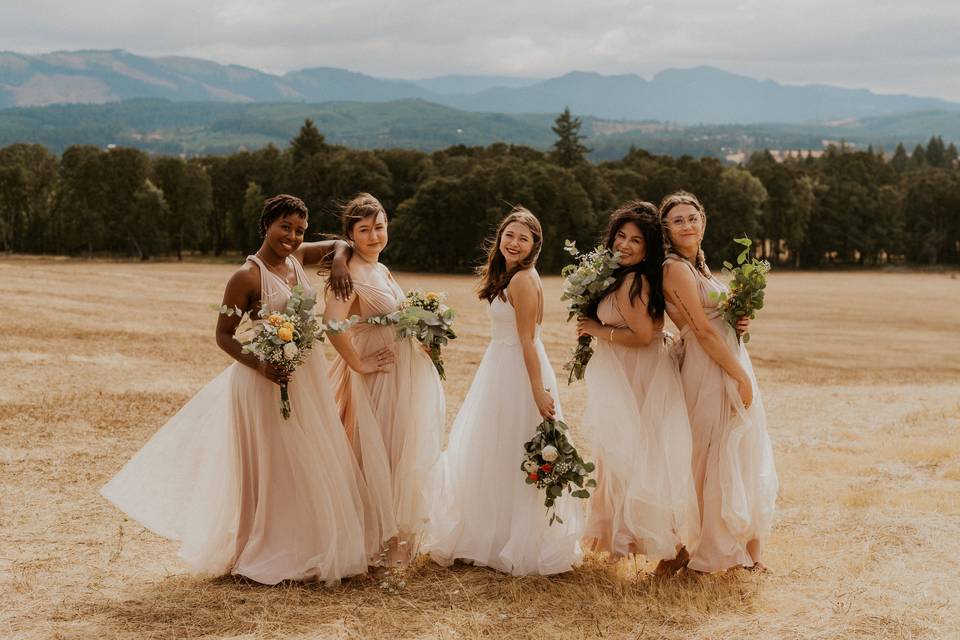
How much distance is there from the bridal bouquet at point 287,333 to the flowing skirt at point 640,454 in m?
2.41

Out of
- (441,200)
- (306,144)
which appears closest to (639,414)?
(441,200)

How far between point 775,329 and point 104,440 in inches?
1284

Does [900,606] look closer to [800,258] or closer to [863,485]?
[863,485]

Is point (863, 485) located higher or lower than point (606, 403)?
lower

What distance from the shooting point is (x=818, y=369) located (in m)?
26.5

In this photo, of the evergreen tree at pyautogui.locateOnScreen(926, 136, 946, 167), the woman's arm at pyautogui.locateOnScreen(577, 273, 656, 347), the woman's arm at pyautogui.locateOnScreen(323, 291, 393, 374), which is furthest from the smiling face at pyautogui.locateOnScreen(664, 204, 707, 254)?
the evergreen tree at pyautogui.locateOnScreen(926, 136, 946, 167)

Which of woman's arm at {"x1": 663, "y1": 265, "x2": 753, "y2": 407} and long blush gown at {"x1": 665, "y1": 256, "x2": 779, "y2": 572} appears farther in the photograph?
long blush gown at {"x1": 665, "y1": 256, "x2": 779, "y2": 572}

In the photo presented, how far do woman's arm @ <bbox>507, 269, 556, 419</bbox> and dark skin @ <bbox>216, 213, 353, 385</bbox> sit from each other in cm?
149

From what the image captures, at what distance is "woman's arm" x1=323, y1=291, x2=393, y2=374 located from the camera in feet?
23.7

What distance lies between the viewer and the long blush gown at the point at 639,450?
23.2 ft

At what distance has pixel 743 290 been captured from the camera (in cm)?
704

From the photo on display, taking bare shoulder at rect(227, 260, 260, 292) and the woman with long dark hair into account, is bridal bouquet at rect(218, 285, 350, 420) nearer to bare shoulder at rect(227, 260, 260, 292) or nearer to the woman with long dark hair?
bare shoulder at rect(227, 260, 260, 292)

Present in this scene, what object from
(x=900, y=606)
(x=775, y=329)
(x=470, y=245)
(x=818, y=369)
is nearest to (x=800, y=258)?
(x=470, y=245)

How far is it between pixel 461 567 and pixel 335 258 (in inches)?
118
